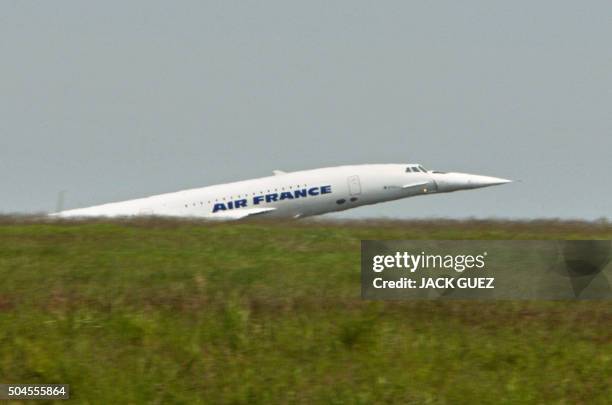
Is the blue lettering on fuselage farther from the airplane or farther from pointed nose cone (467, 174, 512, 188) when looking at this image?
pointed nose cone (467, 174, 512, 188)

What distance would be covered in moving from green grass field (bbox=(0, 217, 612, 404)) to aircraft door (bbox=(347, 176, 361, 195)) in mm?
29032

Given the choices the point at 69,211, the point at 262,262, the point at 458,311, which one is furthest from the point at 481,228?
the point at 69,211

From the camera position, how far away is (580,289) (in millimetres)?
19797

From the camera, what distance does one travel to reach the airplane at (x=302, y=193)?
52094 millimetres

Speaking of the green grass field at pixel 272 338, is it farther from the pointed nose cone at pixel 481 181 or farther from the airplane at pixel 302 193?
the pointed nose cone at pixel 481 181

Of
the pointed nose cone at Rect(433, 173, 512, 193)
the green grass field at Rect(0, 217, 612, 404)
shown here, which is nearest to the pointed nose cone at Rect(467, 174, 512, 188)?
the pointed nose cone at Rect(433, 173, 512, 193)

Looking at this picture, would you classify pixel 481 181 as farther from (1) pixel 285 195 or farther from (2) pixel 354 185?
(1) pixel 285 195

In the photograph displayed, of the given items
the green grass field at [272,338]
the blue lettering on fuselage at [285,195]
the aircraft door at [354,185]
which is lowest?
the green grass field at [272,338]

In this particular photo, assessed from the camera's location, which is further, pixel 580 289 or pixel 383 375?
pixel 580 289

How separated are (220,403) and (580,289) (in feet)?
26.9

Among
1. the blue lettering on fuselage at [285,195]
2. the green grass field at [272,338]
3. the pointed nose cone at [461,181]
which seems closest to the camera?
the green grass field at [272,338]

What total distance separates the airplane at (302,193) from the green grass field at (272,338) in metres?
28.7

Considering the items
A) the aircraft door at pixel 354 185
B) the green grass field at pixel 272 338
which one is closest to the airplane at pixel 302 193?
the aircraft door at pixel 354 185

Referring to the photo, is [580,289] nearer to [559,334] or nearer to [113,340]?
[559,334]
